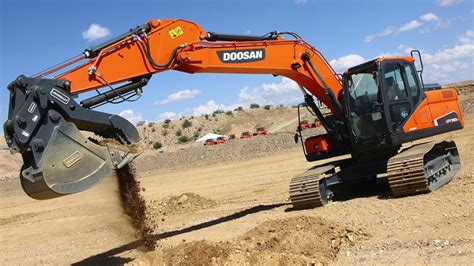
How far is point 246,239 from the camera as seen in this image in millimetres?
8156

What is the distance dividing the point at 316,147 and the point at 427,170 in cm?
243

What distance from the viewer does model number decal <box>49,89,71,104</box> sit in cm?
704

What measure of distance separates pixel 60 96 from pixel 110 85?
108 centimetres

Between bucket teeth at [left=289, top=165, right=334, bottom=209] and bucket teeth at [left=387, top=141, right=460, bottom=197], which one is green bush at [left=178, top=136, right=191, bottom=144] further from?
bucket teeth at [left=387, top=141, right=460, bottom=197]

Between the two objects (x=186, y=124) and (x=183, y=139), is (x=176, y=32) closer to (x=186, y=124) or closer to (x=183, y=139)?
(x=183, y=139)

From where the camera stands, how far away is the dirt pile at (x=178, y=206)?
13750 millimetres

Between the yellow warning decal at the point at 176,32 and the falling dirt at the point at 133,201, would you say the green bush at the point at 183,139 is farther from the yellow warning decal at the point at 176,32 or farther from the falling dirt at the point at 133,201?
the falling dirt at the point at 133,201

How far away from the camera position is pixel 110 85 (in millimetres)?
8086

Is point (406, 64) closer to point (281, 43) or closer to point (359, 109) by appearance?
point (359, 109)

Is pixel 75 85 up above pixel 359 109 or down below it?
above

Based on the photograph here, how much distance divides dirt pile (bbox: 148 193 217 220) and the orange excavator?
3754 millimetres

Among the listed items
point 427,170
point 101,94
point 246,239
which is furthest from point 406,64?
point 101,94

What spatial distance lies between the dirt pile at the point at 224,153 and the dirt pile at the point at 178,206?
1603cm

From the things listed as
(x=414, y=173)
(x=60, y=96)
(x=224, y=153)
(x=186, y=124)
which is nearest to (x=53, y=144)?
(x=60, y=96)
